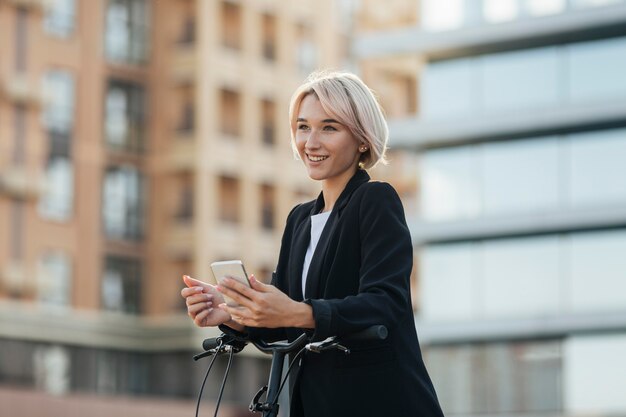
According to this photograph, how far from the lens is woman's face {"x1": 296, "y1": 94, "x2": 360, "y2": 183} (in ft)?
16.0

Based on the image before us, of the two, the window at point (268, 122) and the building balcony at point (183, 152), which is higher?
the window at point (268, 122)

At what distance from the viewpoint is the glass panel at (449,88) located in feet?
147

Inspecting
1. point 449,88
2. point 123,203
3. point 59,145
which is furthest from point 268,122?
point 449,88

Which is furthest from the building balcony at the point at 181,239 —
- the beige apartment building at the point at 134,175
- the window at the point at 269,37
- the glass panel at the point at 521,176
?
the glass panel at the point at 521,176

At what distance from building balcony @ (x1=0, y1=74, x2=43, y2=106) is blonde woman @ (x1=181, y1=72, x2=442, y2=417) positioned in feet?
150

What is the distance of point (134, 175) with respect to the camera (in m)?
56.1

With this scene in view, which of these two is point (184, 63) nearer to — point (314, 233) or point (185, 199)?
point (185, 199)

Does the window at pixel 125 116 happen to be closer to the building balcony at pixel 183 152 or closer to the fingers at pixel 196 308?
the building balcony at pixel 183 152

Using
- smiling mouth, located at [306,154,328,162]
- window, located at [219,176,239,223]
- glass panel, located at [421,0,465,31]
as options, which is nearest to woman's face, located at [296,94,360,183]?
smiling mouth, located at [306,154,328,162]

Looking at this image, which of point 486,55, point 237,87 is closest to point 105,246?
point 237,87

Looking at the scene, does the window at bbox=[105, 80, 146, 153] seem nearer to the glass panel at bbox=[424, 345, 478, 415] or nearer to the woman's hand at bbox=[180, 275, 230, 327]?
the glass panel at bbox=[424, 345, 478, 415]

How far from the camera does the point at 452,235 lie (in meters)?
44.0

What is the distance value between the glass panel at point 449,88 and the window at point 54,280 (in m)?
14.1

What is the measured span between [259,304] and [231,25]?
5383 centimetres
